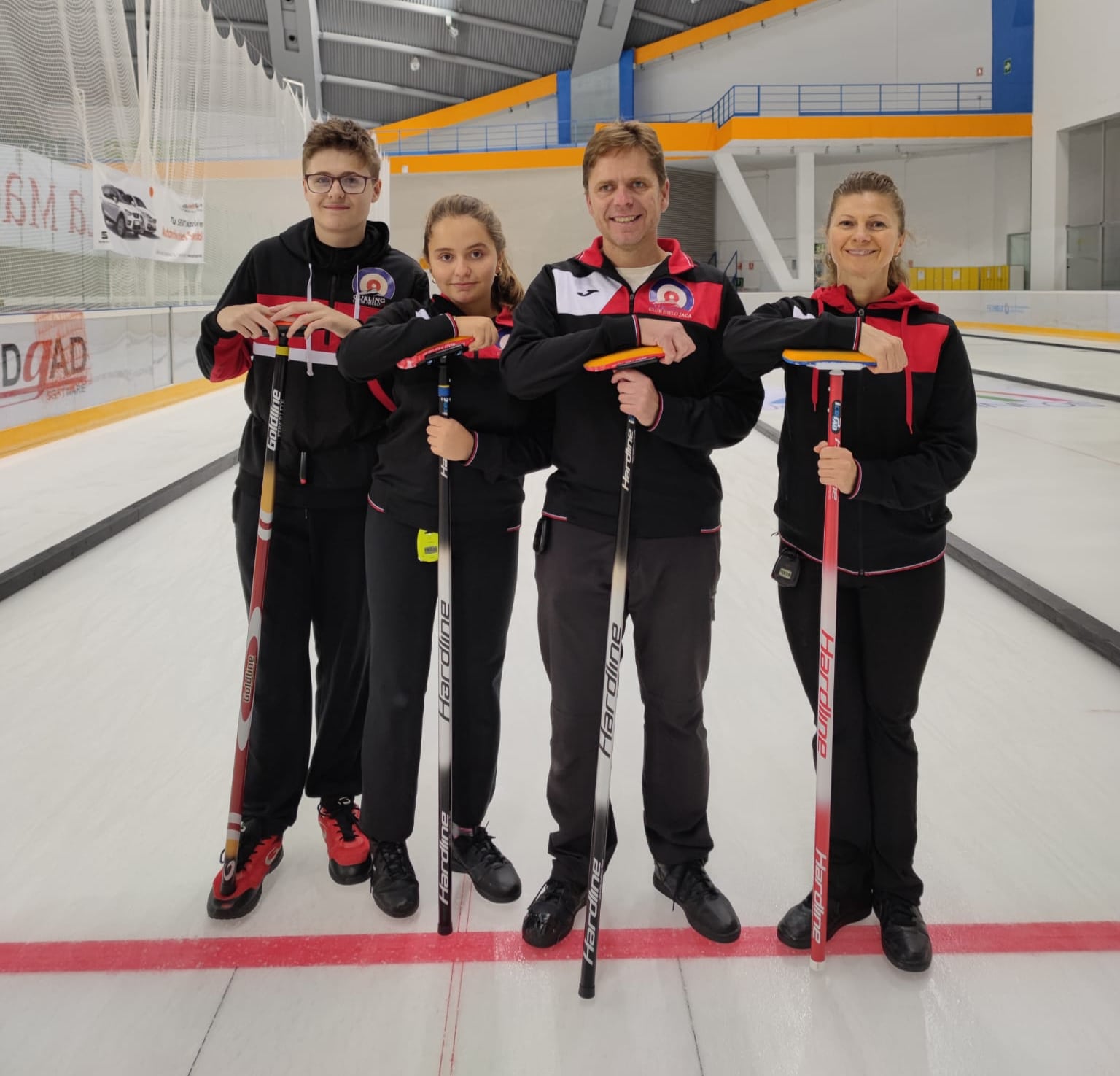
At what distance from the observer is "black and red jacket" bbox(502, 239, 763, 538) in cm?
199

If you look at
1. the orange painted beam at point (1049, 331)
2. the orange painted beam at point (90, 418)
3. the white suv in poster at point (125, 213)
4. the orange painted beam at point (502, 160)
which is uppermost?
the orange painted beam at point (502, 160)

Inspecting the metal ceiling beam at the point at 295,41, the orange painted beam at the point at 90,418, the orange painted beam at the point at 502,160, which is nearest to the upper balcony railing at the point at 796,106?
the orange painted beam at the point at 502,160

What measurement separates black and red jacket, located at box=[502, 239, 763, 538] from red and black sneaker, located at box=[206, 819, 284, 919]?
0.99 m

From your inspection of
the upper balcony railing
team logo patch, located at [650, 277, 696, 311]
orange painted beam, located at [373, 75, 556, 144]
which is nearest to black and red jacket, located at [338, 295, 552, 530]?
team logo patch, located at [650, 277, 696, 311]

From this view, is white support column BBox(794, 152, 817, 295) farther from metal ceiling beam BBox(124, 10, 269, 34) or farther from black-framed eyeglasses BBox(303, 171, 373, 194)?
black-framed eyeglasses BBox(303, 171, 373, 194)

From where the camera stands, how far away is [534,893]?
2268 millimetres

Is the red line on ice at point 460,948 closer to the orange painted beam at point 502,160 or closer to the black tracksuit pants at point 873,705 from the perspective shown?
the black tracksuit pants at point 873,705

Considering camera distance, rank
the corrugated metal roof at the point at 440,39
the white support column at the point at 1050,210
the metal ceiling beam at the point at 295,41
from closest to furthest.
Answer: the white support column at the point at 1050,210 < the metal ceiling beam at the point at 295,41 < the corrugated metal roof at the point at 440,39

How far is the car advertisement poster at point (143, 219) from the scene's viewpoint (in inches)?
306

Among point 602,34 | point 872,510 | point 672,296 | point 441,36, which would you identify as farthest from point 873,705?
point 441,36

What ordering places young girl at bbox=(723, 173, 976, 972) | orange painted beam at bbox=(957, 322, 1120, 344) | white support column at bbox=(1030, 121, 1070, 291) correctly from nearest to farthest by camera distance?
young girl at bbox=(723, 173, 976, 972), orange painted beam at bbox=(957, 322, 1120, 344), white support column at bbox=(1030, 121, 1070, 291)

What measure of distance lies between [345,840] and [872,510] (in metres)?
1.34

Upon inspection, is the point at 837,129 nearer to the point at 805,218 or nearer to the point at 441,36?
the point at 805,218

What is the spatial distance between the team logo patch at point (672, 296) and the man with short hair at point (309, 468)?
589mm
